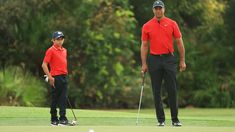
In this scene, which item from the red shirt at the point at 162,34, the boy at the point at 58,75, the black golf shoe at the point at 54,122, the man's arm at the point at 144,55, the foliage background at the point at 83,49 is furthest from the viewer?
the foliage background at the point at 83,49

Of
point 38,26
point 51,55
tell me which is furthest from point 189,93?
point 51,55

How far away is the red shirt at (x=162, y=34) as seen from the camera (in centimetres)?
1130

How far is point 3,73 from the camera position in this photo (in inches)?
892

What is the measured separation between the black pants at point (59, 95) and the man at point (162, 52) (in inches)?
62.6

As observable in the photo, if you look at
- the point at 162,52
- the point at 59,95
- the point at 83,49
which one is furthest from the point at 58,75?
the point at 83,49

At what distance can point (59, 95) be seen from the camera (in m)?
12.1

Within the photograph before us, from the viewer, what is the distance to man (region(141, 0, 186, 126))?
1130 centimetres

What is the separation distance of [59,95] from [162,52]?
2056mm

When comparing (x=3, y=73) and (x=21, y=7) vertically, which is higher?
(x=21, y=7)

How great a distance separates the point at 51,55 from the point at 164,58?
2028mm

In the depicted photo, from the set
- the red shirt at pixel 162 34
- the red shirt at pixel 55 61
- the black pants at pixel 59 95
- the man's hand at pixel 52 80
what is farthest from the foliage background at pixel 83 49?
the red shirt at pixel 162 34

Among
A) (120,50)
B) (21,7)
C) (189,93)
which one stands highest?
(21,7)

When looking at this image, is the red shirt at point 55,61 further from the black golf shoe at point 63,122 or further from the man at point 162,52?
the man at point 162,52

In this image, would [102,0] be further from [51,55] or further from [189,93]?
[51,55]
